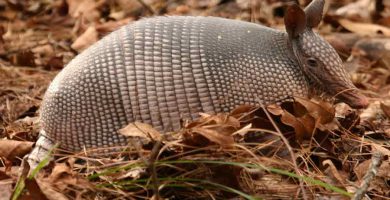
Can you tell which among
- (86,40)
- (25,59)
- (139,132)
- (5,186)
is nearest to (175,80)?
(139,132)

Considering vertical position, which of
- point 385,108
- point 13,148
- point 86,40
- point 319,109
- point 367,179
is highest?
point 367,179

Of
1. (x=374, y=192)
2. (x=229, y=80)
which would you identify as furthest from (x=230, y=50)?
(x=374, y=192)

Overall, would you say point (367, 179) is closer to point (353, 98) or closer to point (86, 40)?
point (353, 98)

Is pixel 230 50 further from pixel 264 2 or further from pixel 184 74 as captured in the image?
pixel 264 2

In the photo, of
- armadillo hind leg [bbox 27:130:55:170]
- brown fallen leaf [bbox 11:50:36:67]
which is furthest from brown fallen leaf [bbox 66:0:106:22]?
armadillo hind leg [bbox 27:130:55:170]

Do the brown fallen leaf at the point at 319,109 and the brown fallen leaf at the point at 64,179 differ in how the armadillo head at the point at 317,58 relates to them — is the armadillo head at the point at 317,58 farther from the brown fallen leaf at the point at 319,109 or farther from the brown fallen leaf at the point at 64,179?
the brown fallen leaf at the point at 64,179
